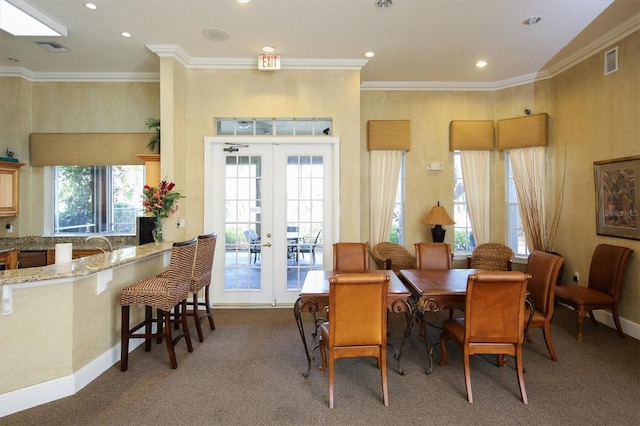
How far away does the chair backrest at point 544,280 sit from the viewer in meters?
2.88

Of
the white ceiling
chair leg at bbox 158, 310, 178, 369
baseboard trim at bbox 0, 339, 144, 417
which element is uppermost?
the white ceiling

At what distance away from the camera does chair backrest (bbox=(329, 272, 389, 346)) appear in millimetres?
2139

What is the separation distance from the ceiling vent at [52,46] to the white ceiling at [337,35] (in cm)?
8

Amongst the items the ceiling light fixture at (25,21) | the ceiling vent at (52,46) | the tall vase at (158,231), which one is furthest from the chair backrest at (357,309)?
the ceiling vent at (52,46)

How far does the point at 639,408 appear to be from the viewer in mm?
2252

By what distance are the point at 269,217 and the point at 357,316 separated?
2.56m

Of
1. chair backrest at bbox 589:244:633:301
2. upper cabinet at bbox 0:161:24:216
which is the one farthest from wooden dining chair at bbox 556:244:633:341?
upper cabinet at bbox 0:161:24:216

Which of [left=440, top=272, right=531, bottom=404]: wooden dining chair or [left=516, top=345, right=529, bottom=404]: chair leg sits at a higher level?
[left=440, top=272, right=531, bottom=404]: wooden dining chair

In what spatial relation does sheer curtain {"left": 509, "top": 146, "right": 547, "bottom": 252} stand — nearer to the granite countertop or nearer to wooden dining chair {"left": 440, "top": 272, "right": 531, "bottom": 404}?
wooden dining chair {"left": 440, "top": 272, "right": 531, "bottom": 404}

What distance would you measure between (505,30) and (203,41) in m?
3.52

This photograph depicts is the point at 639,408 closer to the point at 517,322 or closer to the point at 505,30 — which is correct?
the point at 517,322

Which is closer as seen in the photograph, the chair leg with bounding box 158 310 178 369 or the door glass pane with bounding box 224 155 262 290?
the chair leg with bounding box 158 310 178 369

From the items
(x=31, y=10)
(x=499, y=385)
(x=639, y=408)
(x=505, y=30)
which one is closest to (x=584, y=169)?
(x=505, y=30)

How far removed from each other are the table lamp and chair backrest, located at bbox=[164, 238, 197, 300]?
3.39 meters
